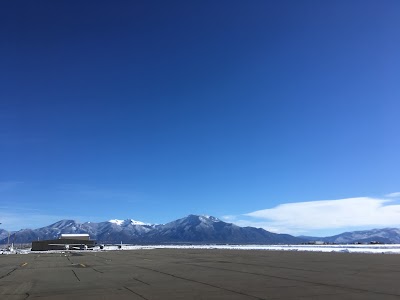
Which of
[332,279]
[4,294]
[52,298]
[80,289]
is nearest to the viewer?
[52,298]

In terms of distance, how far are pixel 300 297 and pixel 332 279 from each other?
6575 millimetres

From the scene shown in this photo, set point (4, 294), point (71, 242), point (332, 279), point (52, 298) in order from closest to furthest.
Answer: point (52, 298) < point (4, 294) < point (332, 279) < point (71, 242)

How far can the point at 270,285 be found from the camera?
658 inches

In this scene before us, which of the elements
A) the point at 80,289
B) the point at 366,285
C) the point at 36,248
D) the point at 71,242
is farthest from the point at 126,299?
the point at 71,242

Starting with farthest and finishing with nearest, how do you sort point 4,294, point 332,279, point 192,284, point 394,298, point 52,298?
point 332,279
point 192,284
point 4,294
point 52,298
point 394,298

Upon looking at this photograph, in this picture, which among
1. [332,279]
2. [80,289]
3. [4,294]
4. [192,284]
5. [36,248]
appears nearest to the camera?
[4,294]

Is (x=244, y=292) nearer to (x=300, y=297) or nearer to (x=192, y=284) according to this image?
(x=300, y=297)

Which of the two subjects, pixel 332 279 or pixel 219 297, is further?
pixel 332 279

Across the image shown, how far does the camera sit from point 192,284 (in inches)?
687

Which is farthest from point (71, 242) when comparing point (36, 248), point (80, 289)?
point (80, 289)

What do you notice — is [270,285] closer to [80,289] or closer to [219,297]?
[219,297]

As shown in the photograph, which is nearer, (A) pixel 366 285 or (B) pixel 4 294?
(B) pixel 4 294

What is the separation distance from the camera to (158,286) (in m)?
16.8

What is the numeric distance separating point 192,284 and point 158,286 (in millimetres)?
1645
